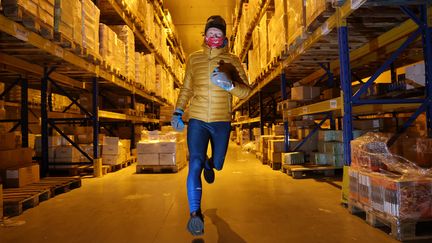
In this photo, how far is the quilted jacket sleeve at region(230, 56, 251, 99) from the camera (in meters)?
2.91

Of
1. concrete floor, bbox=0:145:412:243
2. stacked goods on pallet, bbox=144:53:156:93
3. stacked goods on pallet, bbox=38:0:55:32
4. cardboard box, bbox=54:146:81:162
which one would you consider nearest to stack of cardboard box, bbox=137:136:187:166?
cardboard box, bbox=54:146:81:162

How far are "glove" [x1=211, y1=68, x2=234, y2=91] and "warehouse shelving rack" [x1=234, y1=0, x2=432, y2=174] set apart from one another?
162cm

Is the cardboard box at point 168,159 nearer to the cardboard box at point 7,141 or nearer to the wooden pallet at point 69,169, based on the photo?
the wooden pallet at point 69,169

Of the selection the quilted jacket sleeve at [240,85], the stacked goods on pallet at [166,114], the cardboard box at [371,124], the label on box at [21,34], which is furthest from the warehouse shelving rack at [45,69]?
the cardboard box at [371,124]

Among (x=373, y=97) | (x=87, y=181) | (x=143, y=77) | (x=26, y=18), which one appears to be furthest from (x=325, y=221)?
(x=143, y=77)

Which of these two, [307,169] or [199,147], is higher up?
[199,147]

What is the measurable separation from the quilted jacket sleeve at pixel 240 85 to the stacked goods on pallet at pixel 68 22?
288cm

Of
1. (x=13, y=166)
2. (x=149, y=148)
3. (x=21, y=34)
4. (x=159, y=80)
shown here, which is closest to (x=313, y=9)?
(x=21, y=34)

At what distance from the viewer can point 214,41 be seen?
3.02 meters

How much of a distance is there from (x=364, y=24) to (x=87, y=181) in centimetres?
532

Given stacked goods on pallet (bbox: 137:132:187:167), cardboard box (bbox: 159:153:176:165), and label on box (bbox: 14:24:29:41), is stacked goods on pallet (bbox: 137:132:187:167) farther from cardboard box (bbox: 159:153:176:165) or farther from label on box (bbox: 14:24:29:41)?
label on box (bbox: 14:24:29:41)

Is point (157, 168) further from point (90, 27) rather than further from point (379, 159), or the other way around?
point (379, 159)

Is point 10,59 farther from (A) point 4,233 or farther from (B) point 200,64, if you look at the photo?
(B) point 200,64

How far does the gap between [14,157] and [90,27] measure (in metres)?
2.45
